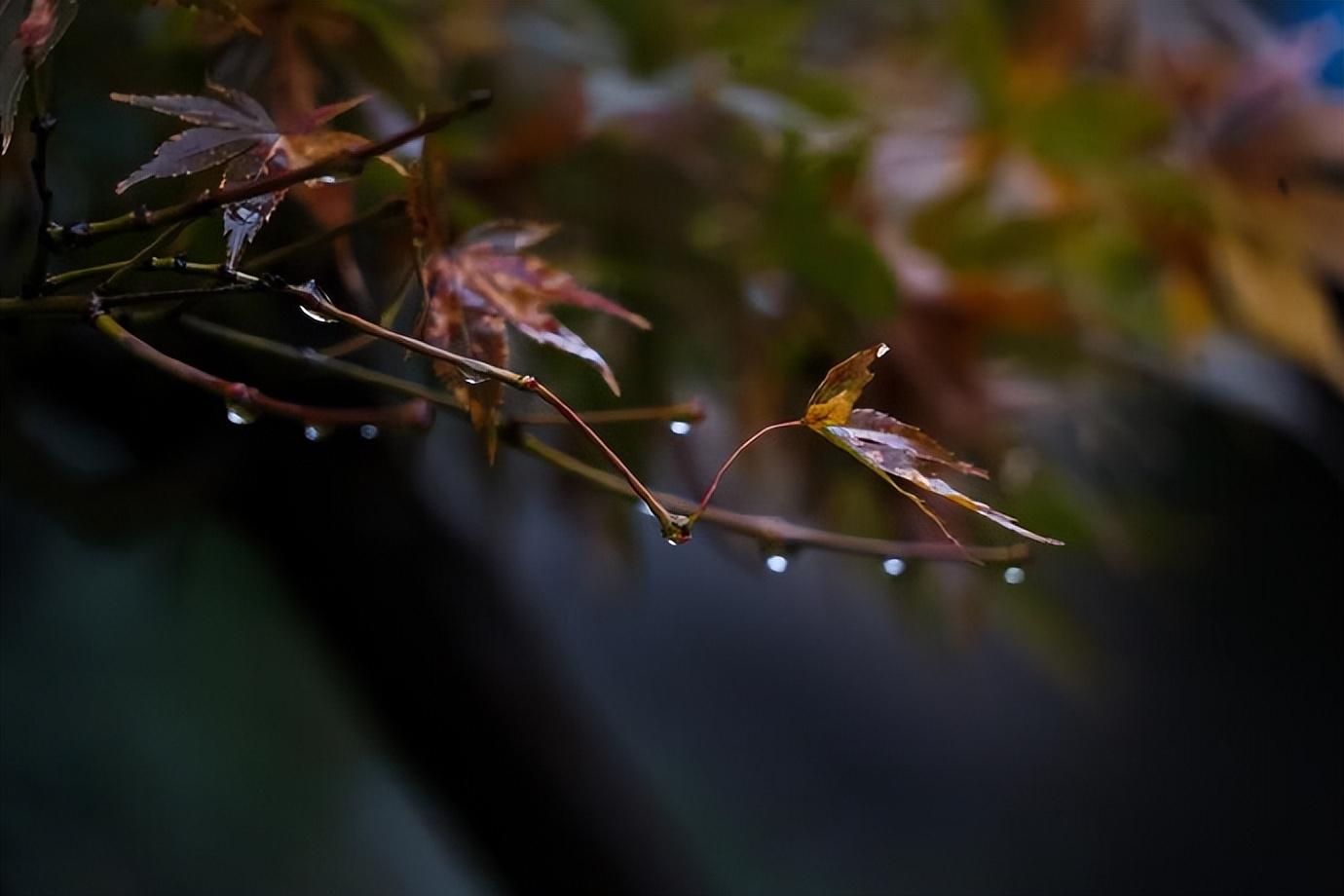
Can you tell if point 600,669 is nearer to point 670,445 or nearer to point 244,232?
point 670,445

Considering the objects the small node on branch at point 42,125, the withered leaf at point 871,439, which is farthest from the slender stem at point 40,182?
the withered leaf at point 871,439

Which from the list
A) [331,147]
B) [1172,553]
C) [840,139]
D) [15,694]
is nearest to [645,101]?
[840,139]

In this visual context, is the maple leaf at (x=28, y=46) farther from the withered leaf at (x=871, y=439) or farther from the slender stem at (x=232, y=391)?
the withered leaf at (x=871, y=439)

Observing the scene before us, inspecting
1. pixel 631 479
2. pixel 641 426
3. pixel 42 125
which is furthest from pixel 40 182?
pixel 641 426

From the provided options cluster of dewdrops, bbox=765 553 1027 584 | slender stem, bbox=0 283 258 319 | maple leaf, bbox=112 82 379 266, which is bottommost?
cluster of dewdrops, bbox=765 553 1027 584

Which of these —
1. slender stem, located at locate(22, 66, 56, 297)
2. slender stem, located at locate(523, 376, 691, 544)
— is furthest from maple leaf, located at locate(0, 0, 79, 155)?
slender stem, located at locate(523, 376, 691, 544)

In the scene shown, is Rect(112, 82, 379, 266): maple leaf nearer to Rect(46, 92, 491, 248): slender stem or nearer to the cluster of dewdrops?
Rect(46, 92, 491, 248): slender stem

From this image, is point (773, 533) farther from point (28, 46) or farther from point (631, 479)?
point (28, 46)
